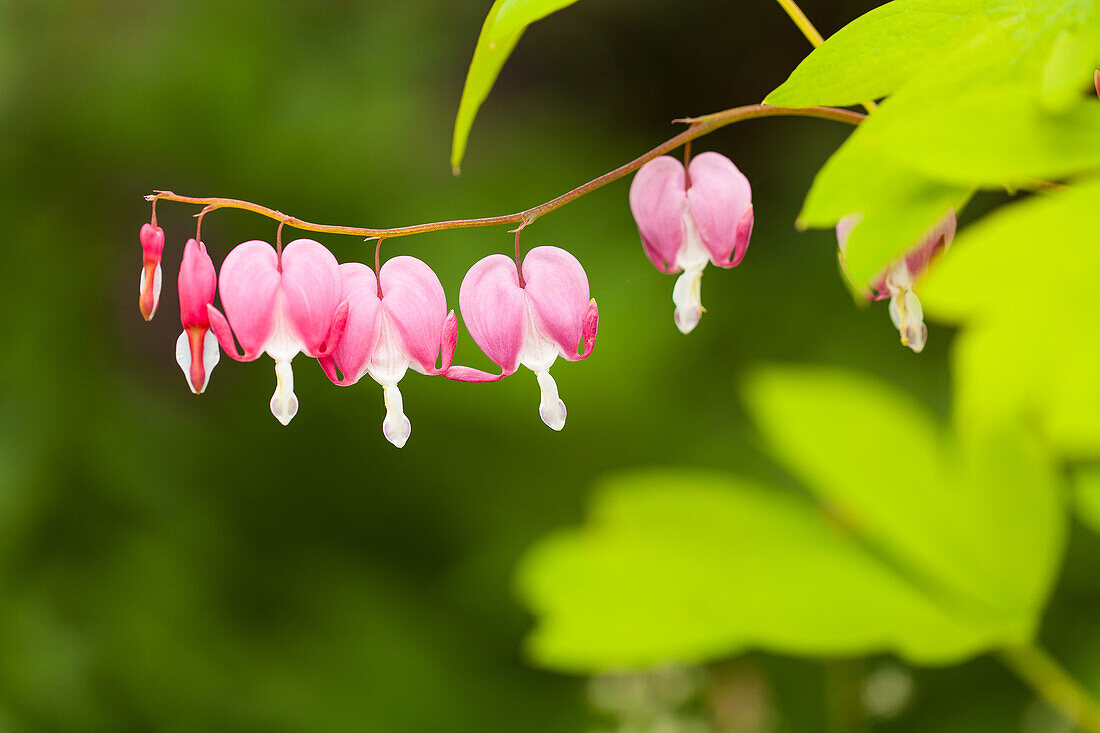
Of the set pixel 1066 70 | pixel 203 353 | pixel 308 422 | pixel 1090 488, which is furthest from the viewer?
pixel 308 422

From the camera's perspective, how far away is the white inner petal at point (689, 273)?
0.47 metres

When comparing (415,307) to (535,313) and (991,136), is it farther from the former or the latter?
(991,136)

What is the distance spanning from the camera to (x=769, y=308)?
1734 millimetres

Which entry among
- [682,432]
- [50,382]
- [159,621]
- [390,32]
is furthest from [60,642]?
[390,32]

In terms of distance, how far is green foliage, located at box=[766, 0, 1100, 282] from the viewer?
0.33 metres

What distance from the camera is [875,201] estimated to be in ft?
1.20

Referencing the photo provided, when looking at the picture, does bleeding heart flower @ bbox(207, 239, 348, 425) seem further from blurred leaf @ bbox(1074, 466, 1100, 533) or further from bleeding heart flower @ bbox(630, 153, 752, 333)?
blurred leaf @ bbox(1074, 466, 1100, 533)

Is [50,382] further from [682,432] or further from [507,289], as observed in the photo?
[507,289]

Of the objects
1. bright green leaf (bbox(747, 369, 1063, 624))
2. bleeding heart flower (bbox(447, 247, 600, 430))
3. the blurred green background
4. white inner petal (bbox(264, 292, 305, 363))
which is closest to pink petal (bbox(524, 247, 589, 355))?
bleeding heart flower (bbox(447, 247, 600, 430))

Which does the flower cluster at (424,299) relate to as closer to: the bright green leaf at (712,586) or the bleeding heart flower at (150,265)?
the bleeding heart flower at (150,265)

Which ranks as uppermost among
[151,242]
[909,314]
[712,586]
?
[151,242]

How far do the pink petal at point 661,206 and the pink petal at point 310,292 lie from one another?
146 millimetres

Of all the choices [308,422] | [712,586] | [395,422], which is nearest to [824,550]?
[712,586]

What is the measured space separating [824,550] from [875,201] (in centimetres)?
38
